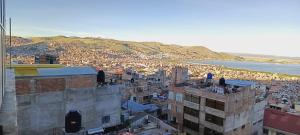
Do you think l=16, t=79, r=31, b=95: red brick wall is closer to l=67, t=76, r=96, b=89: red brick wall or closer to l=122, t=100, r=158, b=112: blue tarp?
l=67, t=76, r=96, b=89: red brick wall

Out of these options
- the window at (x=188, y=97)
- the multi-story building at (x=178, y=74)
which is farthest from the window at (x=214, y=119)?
the multi-story building at (x=178, y=74)

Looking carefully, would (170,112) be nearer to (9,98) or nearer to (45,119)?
(45,119)

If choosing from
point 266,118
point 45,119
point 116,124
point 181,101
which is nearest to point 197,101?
point 181,101

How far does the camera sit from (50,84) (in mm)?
21250

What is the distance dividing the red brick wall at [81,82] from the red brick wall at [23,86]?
3.32 m

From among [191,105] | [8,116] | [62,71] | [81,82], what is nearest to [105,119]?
[81,82]

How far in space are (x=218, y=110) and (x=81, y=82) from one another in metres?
14.0

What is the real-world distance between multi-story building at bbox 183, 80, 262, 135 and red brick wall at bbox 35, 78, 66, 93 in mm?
14589

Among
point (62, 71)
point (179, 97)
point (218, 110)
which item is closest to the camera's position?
point (62, 71)

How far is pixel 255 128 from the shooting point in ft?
111

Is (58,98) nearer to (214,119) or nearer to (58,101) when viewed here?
(58,101)

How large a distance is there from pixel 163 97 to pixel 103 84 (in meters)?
21.7

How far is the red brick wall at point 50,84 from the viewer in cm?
2067

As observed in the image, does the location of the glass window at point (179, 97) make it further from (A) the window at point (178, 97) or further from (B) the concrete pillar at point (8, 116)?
(B) the concrete pillar at point (8, 116)
